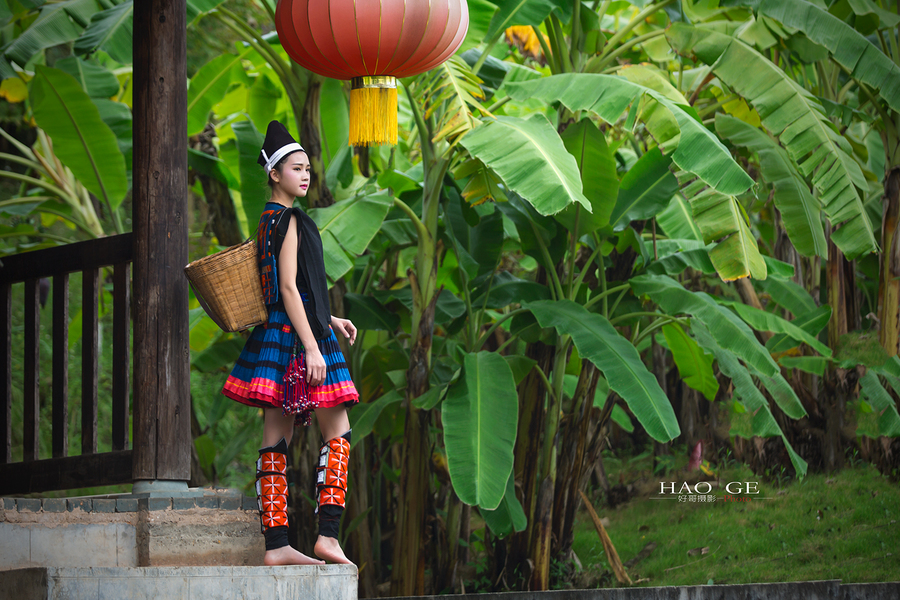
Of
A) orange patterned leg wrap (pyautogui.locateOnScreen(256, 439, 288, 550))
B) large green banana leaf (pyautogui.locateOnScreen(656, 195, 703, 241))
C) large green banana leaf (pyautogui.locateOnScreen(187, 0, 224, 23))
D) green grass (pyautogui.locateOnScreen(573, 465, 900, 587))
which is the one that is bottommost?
green grass (pyautogui.locateOnScreen(573, 465, 900, 587))

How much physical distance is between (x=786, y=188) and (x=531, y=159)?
1.91 m

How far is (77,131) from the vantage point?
4.82 meters

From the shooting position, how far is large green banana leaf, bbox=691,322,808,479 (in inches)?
187

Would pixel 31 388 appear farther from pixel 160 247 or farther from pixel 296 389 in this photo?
pixel 296 389

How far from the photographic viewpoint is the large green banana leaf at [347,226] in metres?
4.30

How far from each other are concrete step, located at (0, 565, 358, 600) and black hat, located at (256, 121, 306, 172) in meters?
1.39

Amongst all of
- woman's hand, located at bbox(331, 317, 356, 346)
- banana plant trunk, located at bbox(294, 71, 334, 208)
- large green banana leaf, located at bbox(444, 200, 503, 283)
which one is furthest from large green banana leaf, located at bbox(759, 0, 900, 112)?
woman's hand, located at bbox(331, 317, 356, 346)

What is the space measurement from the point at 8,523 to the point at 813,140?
14.3ft

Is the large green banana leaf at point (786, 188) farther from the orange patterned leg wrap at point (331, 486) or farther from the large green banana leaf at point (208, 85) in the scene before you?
the large green banana leaf at point (208, 85)

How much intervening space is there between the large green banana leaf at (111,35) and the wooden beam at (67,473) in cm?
220

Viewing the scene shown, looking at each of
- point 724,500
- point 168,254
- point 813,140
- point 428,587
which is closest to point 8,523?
point 168,254

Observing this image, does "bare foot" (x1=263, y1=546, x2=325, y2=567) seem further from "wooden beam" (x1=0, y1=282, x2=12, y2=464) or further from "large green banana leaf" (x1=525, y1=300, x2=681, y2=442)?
"large green banana leaf" (x1=525, y1=300, x2=681, y2=442)

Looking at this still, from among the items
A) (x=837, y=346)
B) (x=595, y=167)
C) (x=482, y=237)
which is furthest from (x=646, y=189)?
(x=837, y=346)

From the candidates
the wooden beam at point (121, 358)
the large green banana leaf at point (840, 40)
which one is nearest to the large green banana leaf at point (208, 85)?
the wooden beam at point (121, 358)
